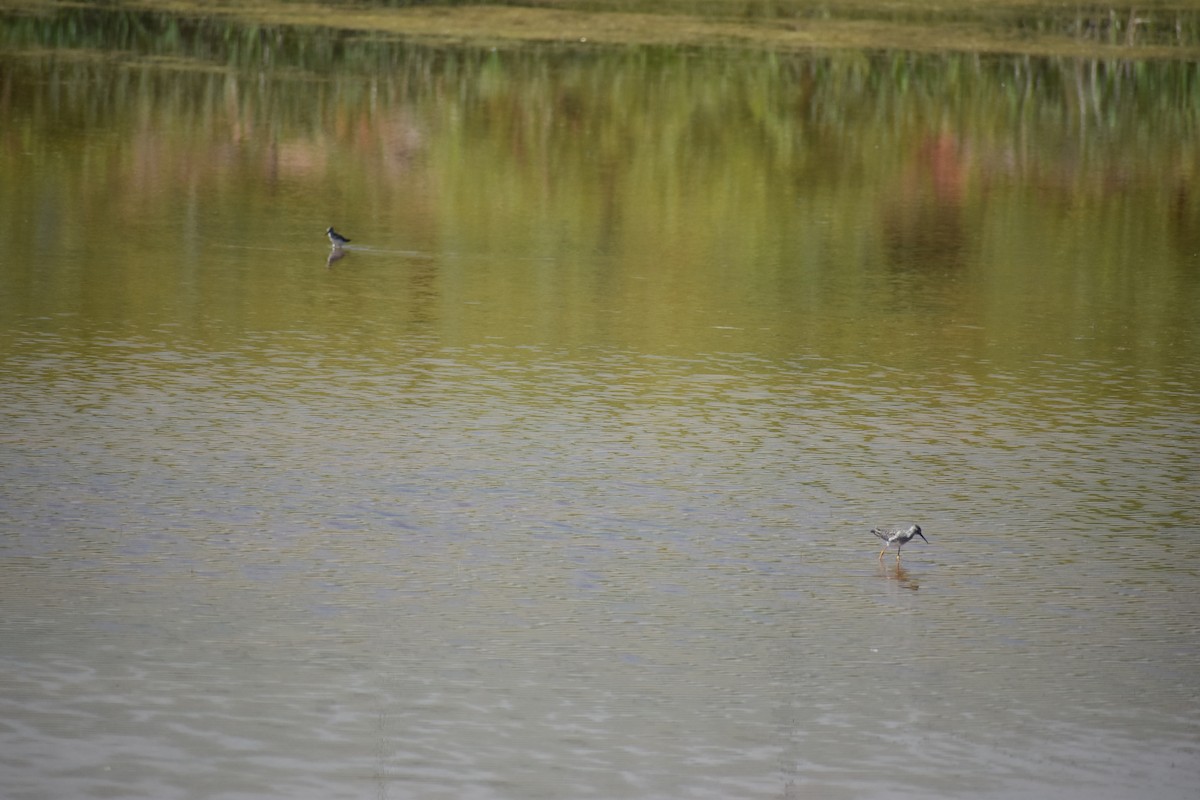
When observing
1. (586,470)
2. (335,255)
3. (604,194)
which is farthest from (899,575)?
(604,194)

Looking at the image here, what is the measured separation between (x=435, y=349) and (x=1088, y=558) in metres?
3.89

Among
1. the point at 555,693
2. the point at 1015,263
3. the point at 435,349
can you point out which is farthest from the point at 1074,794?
the point at 1015,263

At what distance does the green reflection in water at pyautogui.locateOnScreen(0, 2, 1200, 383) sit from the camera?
434 inches

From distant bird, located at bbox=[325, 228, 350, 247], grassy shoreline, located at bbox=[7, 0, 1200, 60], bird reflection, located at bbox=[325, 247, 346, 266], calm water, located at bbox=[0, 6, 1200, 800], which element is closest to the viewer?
calm water, located at bbox=[0, 6, 1200, 800]

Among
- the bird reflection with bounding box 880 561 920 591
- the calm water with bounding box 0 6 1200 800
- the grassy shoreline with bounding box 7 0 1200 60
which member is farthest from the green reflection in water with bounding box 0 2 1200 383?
the bird reflection with bounding box 880 561 920 591

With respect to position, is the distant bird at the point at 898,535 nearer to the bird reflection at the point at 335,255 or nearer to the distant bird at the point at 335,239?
the bird reflection at the point at 335,255

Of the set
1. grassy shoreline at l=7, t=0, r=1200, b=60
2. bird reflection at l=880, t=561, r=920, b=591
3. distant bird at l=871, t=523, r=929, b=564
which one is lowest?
bird reflection at l=880, t=561, r=920, b=591

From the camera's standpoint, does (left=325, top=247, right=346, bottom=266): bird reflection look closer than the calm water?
No

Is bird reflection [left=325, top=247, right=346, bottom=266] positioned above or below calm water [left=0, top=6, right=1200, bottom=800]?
above

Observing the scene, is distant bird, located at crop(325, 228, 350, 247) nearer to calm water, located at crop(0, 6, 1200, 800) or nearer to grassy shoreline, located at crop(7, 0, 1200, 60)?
calm water, located at crop(0, 6, 1200, 800)

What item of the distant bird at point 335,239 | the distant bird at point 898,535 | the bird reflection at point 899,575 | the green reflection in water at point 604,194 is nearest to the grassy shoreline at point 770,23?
the green reflection in water at point 604,194

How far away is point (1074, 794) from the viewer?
5344 mm

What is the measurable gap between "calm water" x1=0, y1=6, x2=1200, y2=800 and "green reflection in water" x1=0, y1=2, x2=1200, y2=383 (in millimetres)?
65

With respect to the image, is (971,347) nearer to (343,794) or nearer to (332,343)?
(332,343)
